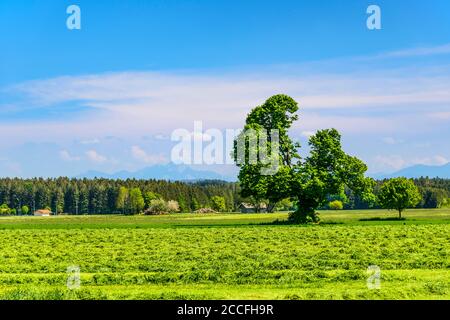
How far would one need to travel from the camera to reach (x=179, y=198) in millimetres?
188500

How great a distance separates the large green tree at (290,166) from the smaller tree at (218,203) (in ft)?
424

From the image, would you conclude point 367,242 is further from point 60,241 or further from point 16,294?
point 16,294

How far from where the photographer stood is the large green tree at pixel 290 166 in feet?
201

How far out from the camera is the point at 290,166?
63.1 m

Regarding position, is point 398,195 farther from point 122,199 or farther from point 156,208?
point 122,199

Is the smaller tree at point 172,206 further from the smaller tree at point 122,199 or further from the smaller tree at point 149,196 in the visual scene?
the smaller tree at point 122,199

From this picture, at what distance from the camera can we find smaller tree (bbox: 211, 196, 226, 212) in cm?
19250

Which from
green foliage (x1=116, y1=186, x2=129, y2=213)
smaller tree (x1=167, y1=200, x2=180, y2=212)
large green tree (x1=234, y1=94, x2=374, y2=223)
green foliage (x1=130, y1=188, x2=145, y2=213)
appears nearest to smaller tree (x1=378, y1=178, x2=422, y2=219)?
large green tree (x1=234, y1=94, x2=374, y2=223)

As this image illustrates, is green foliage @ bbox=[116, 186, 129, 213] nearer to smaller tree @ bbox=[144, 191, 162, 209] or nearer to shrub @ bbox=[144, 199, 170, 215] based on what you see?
smaller tree @ bbox=[144, 191, 162, 209]

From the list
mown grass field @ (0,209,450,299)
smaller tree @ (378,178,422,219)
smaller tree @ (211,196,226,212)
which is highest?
smaller tree @ (378,178,422,219)

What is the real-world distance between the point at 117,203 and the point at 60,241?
14969 centimetres

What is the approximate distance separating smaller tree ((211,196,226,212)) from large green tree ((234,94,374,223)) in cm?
12920

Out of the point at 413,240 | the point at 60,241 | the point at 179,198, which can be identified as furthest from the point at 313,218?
the point at 179,198
